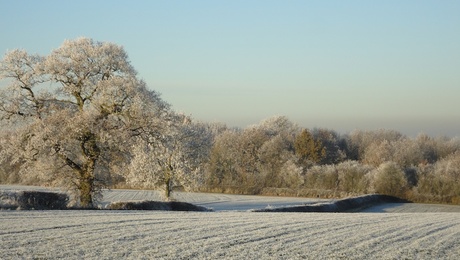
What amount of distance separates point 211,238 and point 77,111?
22684mm

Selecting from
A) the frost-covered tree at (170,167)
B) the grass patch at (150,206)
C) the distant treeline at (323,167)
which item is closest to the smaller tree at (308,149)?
the distant treeline at (323,167)

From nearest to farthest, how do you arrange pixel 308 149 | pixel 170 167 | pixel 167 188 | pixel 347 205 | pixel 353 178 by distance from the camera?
1. pixel 347 205
2. pixel 167 188
3. pixel 170 167
4. pixel 353 178
5. pixel 308 149

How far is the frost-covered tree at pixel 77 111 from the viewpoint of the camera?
39.7m

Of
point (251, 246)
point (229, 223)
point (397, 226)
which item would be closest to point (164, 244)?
point (251, 246)

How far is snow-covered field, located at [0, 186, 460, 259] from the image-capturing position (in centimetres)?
1891

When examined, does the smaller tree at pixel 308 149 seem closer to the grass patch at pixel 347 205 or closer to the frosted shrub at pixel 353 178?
the frosted shrub at pixel 353 178

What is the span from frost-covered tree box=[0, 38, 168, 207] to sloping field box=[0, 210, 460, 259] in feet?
33.9

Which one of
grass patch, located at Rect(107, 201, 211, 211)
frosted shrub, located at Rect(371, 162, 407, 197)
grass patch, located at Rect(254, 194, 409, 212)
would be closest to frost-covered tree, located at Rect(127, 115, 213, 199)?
grass patch, located at Rect(107, 201, 211, 211)

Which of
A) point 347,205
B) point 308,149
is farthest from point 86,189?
point 308,149

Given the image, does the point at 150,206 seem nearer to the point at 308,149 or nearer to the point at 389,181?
the point at 389,181

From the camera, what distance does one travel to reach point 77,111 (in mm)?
41875

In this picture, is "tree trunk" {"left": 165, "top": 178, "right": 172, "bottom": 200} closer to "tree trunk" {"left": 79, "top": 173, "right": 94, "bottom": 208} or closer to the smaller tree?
"tree trunk" {"left": 79, "top": 173, "right": 94, "bottom": 208}

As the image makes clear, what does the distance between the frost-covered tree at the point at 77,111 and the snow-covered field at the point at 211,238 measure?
9.36 meters

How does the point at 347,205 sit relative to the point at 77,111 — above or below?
below
